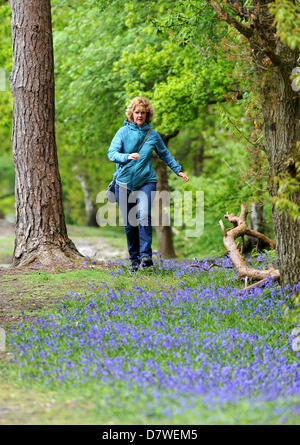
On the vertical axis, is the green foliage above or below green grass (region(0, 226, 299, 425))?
above

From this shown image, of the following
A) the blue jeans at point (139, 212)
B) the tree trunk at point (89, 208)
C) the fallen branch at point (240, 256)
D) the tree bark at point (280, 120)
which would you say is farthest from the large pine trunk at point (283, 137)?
the tree trunk at point (89, 208)

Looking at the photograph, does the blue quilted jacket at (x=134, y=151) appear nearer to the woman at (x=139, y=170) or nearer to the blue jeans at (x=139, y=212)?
the woman at (x=139, y=170)

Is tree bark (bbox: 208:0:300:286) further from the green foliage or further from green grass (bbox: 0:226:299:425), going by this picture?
the green foliage

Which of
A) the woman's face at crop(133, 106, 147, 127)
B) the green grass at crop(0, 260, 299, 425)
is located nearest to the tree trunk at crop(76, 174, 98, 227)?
the woman's face at crop(133, 106, 147, 127)

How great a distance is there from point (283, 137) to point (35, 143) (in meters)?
4.02

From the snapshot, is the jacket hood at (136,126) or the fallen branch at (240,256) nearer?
the fallen branch at (240,256)

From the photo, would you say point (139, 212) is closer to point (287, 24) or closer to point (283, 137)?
point (283, 137)

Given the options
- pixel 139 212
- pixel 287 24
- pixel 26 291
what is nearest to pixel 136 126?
pixel 139 212

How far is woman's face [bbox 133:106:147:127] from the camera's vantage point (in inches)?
312

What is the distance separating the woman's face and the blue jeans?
0.84 m

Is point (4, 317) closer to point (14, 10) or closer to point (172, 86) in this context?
point (14, 10)

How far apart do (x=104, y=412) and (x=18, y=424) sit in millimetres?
580

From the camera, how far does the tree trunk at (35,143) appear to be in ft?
28.8

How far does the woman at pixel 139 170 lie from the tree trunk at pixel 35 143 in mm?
1241
